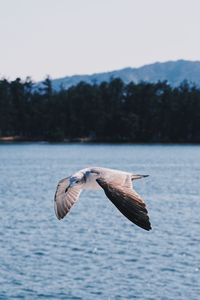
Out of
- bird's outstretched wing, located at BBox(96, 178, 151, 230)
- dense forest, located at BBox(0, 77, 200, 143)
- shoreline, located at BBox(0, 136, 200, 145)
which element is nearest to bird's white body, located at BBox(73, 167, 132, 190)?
bird's outstretched wing, located at BBox(96, 178, 151, 230)

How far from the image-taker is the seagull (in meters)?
7.18

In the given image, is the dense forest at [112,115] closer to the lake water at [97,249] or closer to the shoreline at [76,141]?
the shoreline at [76,141]

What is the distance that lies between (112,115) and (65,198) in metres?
161

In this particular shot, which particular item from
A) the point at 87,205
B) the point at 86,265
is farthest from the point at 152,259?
the point at 87,205

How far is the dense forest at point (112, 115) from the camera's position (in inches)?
6663

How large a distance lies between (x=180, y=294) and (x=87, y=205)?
29.9 metres

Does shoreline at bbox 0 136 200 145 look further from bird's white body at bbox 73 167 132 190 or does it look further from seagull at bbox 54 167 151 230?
bird's white body at bbox 73 167 132 190

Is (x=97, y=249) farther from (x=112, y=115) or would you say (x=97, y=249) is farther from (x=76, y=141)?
(x=76, y=141)

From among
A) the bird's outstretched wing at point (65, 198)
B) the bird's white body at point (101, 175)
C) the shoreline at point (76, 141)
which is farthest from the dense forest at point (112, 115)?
the bird's white body at point (101, 175)

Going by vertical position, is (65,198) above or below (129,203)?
below

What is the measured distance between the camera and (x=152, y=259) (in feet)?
116

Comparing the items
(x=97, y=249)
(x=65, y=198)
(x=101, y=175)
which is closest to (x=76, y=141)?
(x=97, y=249)

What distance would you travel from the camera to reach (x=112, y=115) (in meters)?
170

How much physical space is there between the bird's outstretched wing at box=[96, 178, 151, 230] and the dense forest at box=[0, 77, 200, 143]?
157814mm
